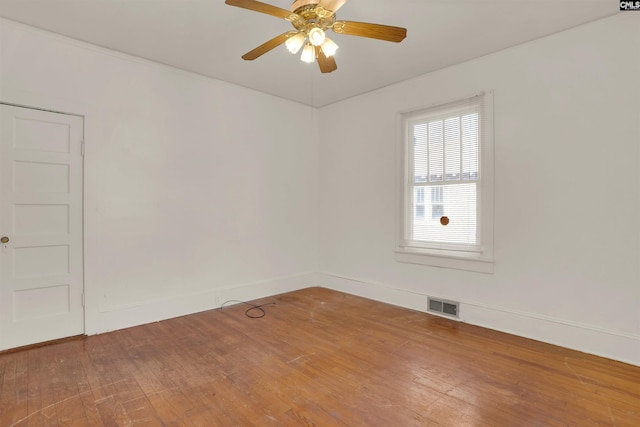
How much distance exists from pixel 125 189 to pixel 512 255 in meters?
4.11

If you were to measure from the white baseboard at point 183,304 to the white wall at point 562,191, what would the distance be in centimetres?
186

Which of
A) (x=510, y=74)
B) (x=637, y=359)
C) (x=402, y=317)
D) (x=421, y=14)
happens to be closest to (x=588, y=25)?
(x=510, y=74)

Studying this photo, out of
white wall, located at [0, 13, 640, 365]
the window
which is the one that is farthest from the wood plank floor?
the window

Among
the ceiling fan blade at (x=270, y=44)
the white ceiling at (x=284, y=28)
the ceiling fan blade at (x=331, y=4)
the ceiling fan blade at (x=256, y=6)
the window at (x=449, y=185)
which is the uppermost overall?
the white ceiling at (x=284, y=28)

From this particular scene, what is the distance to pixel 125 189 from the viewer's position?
3.46m

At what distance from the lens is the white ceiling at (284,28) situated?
2627 mm

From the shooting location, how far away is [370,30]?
7.27ft

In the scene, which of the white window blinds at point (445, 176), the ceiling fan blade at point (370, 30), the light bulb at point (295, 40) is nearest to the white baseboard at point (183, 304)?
the white window blinds at point (445, 176)

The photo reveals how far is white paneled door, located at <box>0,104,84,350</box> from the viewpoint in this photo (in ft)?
9.38

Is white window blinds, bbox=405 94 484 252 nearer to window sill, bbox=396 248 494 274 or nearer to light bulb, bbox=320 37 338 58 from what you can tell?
window sill, bbox=396 248 494 274

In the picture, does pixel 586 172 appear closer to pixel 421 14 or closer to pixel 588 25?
pixel 588 25

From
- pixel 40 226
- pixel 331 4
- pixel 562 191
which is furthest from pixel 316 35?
pixel 40 226

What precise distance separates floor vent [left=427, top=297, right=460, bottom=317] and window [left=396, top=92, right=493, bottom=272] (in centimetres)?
43

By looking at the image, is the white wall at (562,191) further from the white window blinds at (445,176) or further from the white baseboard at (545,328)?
the white window blinds at (445,176)
